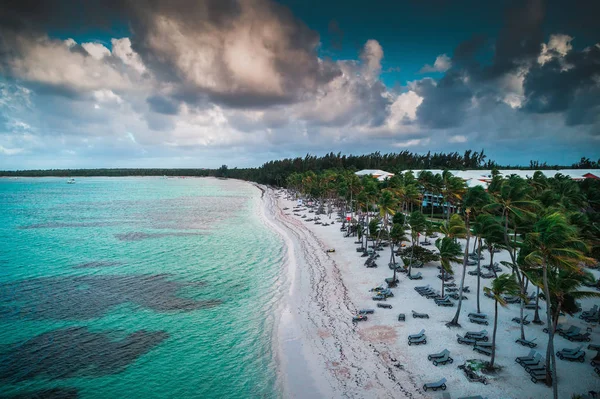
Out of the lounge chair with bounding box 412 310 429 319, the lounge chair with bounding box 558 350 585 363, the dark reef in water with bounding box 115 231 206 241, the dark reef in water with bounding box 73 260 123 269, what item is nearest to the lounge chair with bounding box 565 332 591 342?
the lounge chair with bounding box 558 350 585 363

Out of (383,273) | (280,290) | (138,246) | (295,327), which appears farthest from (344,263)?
(138,246)

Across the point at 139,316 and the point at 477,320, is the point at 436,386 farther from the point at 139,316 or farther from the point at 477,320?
the point at 139,316

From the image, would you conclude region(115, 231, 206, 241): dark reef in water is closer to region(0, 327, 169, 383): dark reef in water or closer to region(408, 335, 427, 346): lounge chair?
region(0, 327, 169, 383): dark reef in water

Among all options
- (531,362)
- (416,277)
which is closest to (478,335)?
(531,362)

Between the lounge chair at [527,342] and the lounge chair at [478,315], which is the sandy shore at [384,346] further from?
the lounge chair at [478,315]

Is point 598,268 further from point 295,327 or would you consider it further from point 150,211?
point 150,211

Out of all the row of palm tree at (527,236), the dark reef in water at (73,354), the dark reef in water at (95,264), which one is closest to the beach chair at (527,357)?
the row of palm tree at (527,236)
